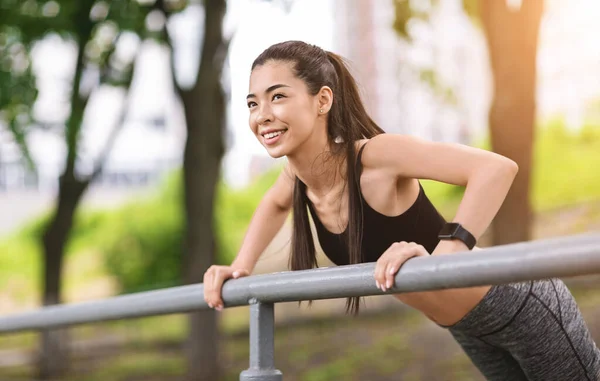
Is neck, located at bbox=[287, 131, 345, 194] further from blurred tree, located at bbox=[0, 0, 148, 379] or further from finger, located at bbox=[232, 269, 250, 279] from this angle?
blurred tree, located at bbox=[0, 0, 148, 379]

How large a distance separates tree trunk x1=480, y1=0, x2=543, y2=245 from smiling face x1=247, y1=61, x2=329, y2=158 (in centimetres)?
399

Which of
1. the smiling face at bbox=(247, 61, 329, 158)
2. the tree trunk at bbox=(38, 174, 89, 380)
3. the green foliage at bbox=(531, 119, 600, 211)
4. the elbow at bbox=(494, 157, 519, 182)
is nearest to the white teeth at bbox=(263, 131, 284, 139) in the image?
the smiling face at bbox=(247, 61, 329, 158)

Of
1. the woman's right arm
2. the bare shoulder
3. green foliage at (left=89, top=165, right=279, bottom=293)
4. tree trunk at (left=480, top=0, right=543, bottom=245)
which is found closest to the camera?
the bare shoulder

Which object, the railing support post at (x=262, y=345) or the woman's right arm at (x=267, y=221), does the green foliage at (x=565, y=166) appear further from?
the railing support post at (x=262, y=345)

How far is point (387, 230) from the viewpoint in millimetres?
1889

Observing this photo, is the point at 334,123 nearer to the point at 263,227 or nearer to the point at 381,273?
the point at 263,227

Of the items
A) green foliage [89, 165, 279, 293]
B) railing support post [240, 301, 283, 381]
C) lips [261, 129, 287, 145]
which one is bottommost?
railing support post [240, 301, 283, 381]

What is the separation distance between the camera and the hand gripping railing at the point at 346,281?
1016 millimetres

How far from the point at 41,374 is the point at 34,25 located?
380 cm

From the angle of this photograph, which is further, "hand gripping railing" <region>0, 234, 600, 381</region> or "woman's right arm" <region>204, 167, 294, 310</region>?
"woman's right arm" <region>204, 167, 294, 310</region>

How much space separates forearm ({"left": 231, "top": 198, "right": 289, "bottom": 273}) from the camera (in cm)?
220

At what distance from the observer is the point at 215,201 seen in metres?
8.10

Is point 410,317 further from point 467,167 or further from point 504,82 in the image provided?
point 467,167

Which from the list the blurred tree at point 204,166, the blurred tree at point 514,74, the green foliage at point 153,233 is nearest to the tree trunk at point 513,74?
the blurred tree at point 514,74
